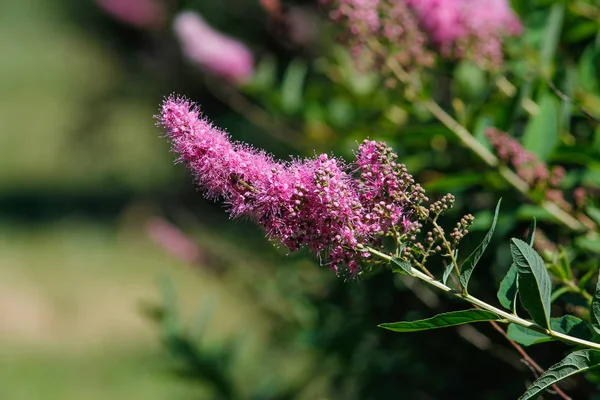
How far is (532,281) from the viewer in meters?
1.06

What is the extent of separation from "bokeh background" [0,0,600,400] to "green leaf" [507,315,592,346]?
1.91ft

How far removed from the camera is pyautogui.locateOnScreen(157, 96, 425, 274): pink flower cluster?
1097 millimetres

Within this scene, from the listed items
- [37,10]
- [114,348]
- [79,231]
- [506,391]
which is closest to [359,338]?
[506,391]

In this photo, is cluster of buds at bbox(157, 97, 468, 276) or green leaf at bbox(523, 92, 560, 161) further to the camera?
green leaf at bbox(523, 92, 560, 161)

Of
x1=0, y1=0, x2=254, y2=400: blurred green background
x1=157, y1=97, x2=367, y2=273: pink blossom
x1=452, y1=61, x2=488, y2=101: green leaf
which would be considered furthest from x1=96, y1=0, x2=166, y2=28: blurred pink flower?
x1=157, y1=97, x2=367, y2=273: pink blossom

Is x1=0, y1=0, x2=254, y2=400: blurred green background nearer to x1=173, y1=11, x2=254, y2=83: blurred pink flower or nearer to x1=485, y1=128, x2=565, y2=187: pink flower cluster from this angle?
x1=173, y1=11, x2=254, y2=83: blurred pink flower

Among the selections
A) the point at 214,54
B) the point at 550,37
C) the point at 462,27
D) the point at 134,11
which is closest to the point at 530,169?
the point at 550,37

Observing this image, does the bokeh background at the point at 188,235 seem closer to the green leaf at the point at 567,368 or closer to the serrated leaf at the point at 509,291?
the serrated leaf at the point at 509,291

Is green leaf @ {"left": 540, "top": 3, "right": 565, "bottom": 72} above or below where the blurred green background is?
above

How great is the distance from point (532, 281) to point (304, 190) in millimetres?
294

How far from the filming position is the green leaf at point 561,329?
1166 mm

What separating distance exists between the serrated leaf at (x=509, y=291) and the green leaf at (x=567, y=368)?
0.09m

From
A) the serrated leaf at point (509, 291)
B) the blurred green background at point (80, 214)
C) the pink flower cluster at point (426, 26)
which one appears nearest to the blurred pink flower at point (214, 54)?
the pink flower cluster at point (426, 26)

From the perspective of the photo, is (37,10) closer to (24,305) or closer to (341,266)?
(24,305)
